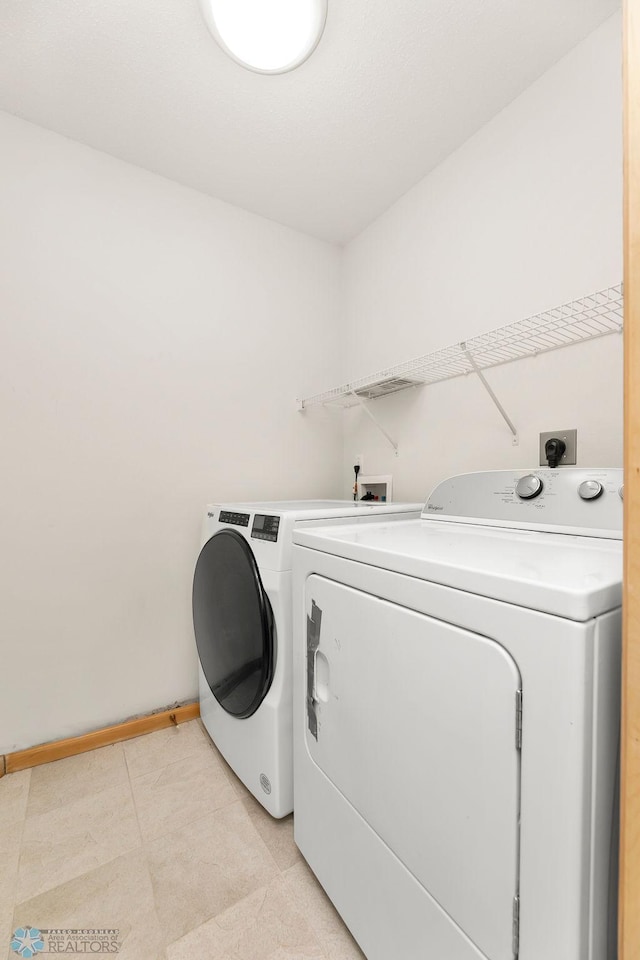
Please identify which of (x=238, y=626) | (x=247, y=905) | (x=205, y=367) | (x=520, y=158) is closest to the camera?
(x=247, y=905)

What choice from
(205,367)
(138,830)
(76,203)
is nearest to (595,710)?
(138,830)

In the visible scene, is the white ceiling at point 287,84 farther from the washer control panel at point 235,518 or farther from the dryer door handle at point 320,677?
the dryer door handle at point 320,677

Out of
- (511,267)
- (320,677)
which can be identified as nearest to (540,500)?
(320,677)

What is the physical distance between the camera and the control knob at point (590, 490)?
1050mm

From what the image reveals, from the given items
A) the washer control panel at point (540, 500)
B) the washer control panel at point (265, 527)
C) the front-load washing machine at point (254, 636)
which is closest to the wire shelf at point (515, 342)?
the washer control panel at point (540, 500)

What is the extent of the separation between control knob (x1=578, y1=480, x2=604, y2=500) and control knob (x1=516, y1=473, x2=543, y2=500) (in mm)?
116

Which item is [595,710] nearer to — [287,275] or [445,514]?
[445,514]

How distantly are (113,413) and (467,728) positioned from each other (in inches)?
70.3

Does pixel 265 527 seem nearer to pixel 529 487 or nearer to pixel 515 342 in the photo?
pixel 529 487

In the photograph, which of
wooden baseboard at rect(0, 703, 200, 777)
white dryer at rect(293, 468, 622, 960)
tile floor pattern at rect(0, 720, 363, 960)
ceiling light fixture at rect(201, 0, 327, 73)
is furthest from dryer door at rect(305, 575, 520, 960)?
ceiling light fixture at rect(201, 0, 327, 73)

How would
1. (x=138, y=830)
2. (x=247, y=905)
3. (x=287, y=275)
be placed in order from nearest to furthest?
(x=247, y=905) → (x=138, y=830) → (x=287, y=275)

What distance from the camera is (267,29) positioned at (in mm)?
1265

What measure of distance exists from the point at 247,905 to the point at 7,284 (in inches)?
88.2

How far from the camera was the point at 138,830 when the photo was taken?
1320 millimetres
